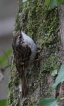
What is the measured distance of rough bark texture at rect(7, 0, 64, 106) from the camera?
211 cm

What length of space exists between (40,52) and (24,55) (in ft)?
0.29

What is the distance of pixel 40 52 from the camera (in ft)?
7.17

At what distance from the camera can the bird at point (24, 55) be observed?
219 centimetres

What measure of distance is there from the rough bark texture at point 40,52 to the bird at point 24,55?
0.09 feet

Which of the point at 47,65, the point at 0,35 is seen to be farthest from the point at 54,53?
the point at 0,35

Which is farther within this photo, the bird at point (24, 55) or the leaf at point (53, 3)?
the bird at point (24, 55)

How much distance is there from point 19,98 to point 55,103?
549 mm

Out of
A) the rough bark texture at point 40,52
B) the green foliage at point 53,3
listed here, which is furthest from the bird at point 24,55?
the green foliage at point 53,3

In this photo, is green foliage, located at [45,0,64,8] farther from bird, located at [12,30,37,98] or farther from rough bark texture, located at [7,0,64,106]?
bird, located at [12,30,37,98]

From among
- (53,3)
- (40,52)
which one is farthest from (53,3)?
(40,52)

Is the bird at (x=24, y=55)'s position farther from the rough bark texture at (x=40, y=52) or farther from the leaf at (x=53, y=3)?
the leaf at (x=53, y=3)

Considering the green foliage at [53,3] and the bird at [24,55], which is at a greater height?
the green foliage at [53,3]

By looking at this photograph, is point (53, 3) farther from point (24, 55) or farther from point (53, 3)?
point (24, 55)

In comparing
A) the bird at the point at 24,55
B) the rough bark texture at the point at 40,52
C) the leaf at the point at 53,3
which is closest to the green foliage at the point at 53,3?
the leaf at the point at 53,3
